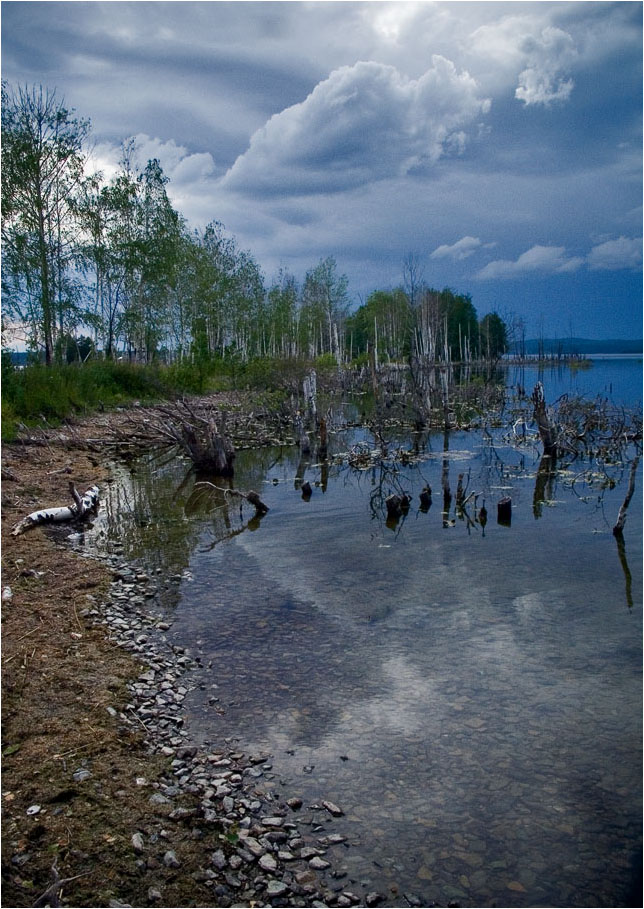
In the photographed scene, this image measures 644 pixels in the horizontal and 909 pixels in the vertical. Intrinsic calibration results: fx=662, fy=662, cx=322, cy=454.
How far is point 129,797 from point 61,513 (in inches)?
377

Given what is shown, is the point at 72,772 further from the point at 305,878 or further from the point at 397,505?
the point at 397,505

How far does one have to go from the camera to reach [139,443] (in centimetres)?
2598

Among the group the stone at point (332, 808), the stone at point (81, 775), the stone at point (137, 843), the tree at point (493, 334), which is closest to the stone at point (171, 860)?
the stone at point (137, 843)

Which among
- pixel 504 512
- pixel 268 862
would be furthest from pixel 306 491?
pixel 268 862

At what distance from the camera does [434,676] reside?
26.3 feet

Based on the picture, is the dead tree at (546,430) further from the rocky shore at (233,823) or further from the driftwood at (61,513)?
the rocky shore at (233,823)

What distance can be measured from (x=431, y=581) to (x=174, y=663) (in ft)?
16.3

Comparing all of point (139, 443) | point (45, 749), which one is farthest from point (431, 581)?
point (139, 443)

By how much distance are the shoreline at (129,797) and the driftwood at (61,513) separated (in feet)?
13.6

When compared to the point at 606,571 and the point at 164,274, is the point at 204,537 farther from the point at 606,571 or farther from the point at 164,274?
the point at 164,274

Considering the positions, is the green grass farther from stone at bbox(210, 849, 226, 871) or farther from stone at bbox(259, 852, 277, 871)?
stone at bbox(259, 852, 277, 871)

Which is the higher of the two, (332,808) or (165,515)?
(165,515)

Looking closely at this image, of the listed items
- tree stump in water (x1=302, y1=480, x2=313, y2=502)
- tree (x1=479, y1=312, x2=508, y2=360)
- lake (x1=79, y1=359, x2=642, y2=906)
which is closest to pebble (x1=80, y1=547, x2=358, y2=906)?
lake (x1=79, y1=359, x2=642, y2=906)

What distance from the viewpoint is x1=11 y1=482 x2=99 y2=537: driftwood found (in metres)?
12.9
